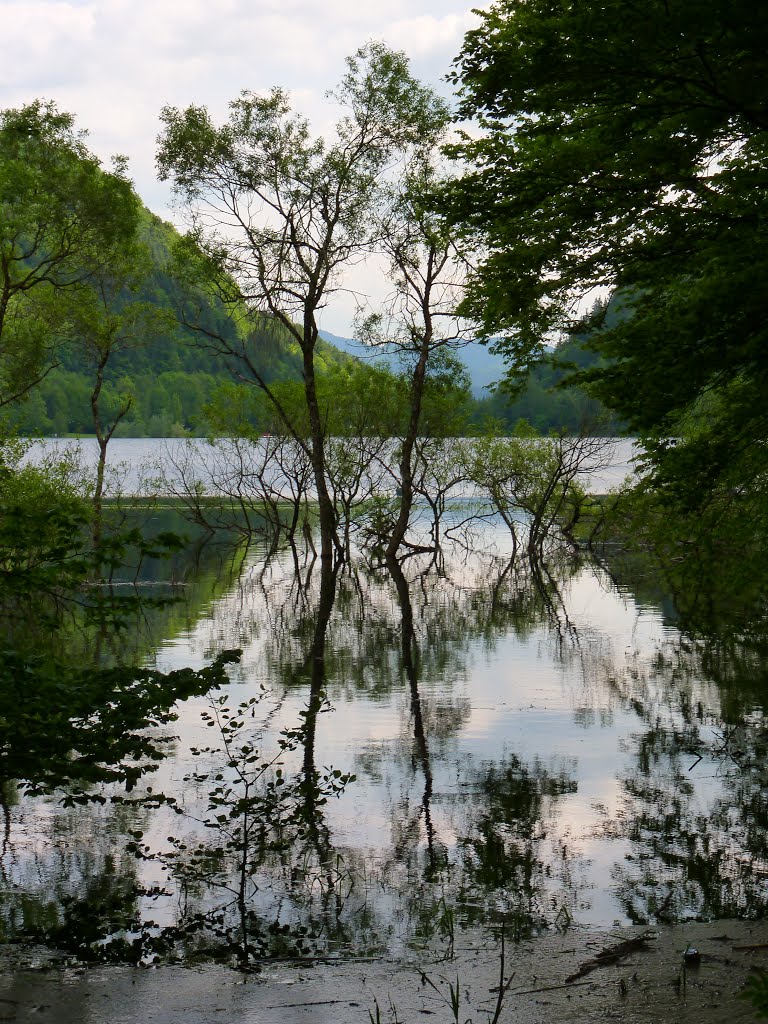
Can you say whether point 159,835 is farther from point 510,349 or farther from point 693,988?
point 510,349

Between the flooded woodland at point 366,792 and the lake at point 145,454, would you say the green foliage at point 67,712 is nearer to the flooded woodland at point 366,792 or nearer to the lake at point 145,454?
the flooded woodland at point 366,792

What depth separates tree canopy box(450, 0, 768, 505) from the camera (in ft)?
24.7

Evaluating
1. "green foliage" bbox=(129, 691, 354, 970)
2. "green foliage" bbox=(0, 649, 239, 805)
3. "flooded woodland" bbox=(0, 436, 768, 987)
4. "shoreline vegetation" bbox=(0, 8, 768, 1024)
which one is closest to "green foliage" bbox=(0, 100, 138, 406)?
"shoreline vegetation" bbox=(0, 8, 768, 1024)

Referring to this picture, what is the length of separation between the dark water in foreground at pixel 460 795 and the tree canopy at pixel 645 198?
2.90m

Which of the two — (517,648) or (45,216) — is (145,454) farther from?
(517,648)

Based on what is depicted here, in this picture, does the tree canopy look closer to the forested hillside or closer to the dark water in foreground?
the dark water in foreground

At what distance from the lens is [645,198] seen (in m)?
9.62

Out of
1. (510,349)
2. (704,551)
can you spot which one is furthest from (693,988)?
(510,349)

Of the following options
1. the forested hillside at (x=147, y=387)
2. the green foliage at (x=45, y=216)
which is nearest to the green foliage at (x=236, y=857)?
Result: the green foliage at (x=45, y=216)

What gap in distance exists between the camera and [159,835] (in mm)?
8531

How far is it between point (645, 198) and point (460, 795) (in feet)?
17.8

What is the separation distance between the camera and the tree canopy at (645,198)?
7527 millimetres

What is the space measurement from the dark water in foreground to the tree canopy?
290cm

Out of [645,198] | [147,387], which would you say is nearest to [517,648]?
[645,198]
